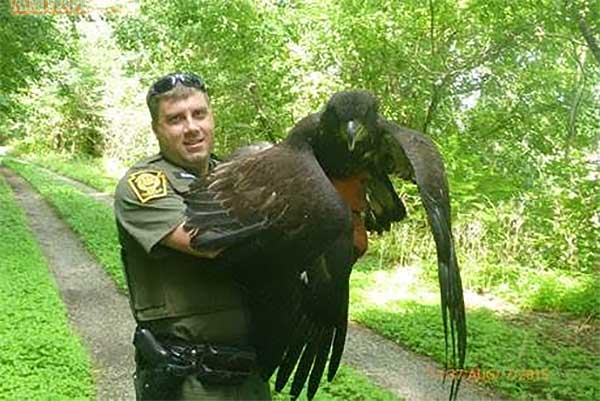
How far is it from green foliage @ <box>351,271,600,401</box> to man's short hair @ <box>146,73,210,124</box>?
14.6ft

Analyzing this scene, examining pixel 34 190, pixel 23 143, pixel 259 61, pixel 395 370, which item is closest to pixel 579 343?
pixel 395 370

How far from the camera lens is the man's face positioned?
7.82ft

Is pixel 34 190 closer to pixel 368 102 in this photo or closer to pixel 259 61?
pixel 259 61

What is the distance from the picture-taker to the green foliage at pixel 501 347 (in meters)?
5.96

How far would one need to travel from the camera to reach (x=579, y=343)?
7.07 metres

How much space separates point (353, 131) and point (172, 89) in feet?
2.01

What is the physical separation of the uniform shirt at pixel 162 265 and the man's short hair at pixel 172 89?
0.24 metres

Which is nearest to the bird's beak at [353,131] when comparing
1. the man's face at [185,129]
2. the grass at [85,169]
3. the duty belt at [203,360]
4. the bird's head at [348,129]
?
the bird's head at [348,129]

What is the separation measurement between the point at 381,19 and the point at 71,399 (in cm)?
671

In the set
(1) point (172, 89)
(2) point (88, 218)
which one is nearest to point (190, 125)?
(1) point (172, 89)

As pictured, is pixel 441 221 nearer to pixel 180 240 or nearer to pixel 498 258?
pixel 180 240

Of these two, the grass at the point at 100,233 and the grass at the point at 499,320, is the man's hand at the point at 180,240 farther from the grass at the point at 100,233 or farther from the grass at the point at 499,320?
the grass at the point at 499,320

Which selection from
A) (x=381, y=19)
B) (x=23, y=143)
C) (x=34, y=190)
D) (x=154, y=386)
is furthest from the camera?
(x=23, y=143)

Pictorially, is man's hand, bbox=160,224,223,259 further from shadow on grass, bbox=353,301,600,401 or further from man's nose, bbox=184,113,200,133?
shadow on grass, bbox=353,301,600,401
